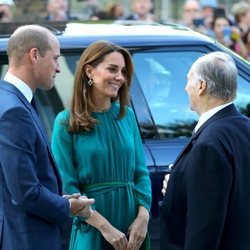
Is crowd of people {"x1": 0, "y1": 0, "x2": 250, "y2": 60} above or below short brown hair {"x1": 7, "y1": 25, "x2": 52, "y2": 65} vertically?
below

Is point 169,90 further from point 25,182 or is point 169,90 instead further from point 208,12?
point 208,12

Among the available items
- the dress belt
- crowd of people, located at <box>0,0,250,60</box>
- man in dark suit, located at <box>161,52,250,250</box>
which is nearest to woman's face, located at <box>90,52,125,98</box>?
the dress belt

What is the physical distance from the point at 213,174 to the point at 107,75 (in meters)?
0.95

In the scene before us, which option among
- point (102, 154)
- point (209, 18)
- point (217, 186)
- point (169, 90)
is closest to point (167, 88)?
point (169, 90)

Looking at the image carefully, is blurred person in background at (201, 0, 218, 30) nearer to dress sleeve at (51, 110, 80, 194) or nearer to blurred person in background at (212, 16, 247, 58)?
blurred person in background at (212, 16, 247, 58)

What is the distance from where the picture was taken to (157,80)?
505 centimetres

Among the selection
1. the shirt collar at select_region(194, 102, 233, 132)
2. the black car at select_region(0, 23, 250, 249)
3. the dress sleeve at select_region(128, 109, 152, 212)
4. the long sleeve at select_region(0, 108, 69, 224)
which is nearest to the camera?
the long sleeve at select_region(0, 108, 69, 224)

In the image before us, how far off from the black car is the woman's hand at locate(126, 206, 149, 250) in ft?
2.41

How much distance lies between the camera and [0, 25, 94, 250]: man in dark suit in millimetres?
3402

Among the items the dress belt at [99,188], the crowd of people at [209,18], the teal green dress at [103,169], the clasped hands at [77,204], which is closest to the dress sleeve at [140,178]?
the teal green dress at [103,169]

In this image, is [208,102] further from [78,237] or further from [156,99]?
[156,99]

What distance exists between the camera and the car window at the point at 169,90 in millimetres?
4996

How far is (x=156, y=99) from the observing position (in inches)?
198

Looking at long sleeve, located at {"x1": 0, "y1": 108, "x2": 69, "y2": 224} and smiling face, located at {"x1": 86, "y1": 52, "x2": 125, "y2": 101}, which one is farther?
smiling face, located at {"x1": 86, "y1": 52, "x2": 125, "y2": 101}
